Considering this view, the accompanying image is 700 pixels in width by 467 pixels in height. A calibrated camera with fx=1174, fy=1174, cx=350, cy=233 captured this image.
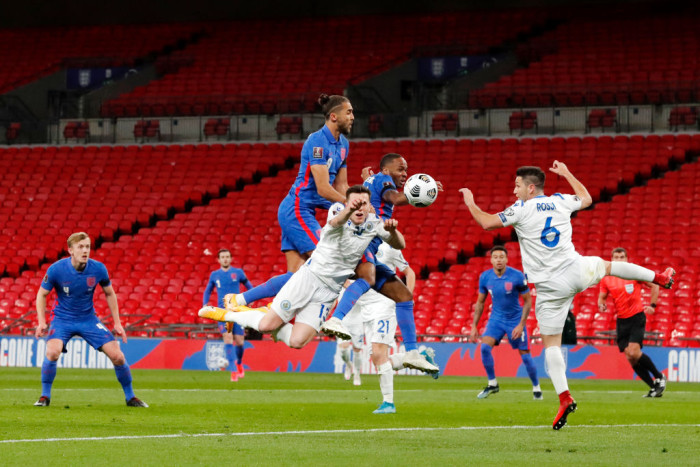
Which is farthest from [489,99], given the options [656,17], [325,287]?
[325,287]

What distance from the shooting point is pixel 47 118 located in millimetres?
40438

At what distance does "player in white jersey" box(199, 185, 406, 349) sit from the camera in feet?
37.6

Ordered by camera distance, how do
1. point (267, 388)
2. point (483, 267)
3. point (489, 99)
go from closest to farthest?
1. point (267, 388)
2. point (483, 267)
3. point (489, 99)

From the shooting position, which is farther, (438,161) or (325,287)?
(438,161)

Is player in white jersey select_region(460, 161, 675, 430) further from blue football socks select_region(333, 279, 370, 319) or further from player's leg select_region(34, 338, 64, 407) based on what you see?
player's leg select_region(34, 338, 64, 407)

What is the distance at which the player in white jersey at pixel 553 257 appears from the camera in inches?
447

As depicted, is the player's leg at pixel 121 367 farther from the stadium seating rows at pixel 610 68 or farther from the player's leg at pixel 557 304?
the stadium seating rows at pixel 610 68

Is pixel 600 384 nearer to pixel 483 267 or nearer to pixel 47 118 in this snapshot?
pixel 483 267

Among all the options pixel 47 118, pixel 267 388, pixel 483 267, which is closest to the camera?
pixel 267 388

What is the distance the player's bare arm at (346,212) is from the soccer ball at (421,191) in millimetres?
688

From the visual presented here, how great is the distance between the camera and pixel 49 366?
13.6 meters

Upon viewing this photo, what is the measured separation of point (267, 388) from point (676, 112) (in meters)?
18.1

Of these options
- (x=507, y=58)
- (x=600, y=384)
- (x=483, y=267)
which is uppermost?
(x=507, y=58)

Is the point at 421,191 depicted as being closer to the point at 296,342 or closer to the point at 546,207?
the point at 546,207
